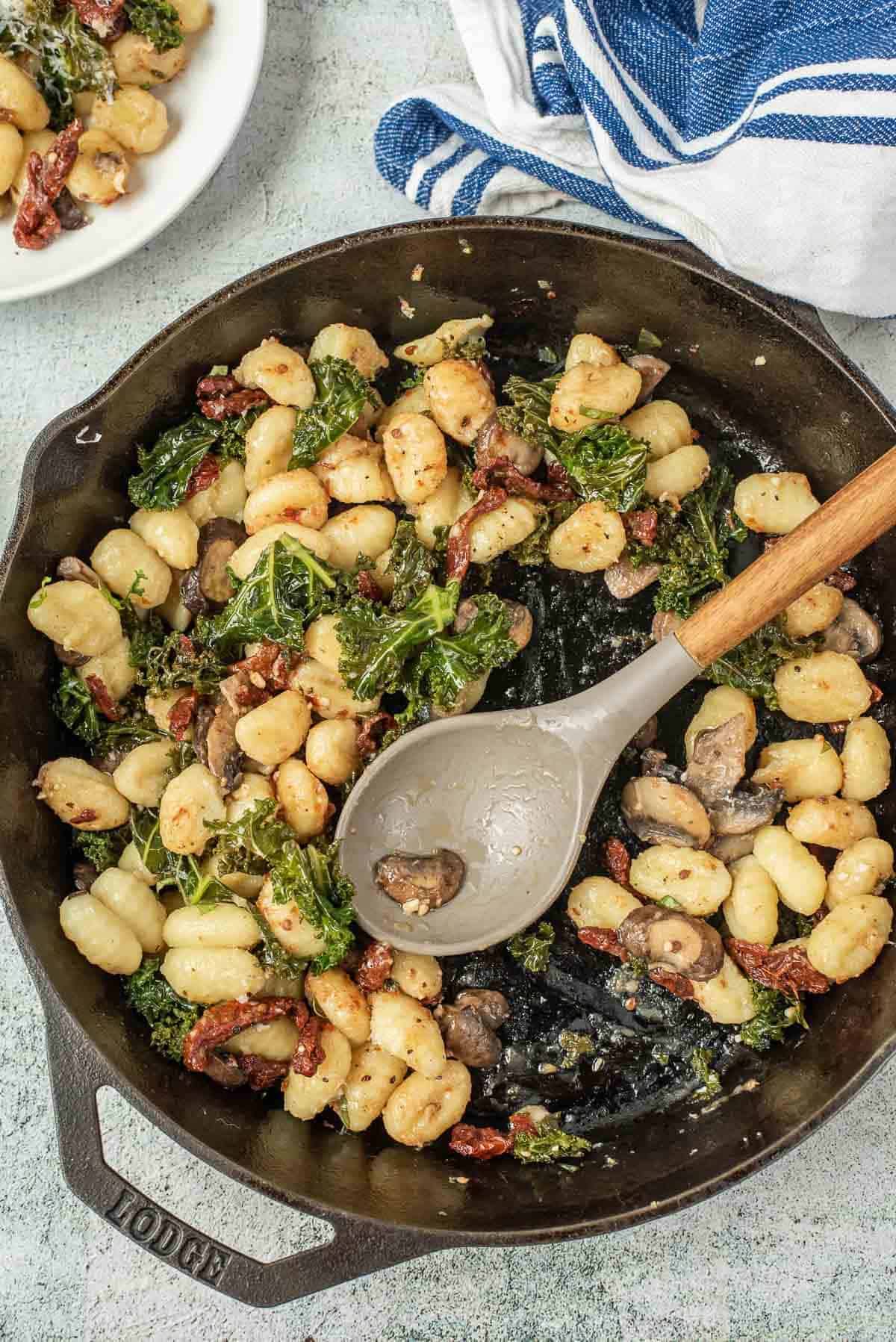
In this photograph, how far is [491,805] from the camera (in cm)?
285

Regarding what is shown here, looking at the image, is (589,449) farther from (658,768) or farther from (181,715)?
(181,715)

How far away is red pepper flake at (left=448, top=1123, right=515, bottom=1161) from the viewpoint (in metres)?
2.87

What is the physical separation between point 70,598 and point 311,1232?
5.77 feet

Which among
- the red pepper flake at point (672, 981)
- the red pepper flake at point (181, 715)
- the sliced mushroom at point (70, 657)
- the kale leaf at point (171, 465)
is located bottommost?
the red pepper flake at point (672, 981)

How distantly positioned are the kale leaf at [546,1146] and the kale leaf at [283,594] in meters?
1.38

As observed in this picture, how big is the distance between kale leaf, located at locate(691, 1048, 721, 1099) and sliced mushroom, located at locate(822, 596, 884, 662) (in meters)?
1.11

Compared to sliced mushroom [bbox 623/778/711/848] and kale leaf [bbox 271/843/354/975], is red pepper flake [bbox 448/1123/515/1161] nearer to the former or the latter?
kale leaf [bbox 271/843/354/975]

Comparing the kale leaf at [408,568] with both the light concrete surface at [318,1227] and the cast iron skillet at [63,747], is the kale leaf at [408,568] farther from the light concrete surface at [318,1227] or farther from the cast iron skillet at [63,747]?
the light concrete surface at [318,1227]

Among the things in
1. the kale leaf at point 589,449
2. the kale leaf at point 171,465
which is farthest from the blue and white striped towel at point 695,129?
the kale leaf at point 171,465

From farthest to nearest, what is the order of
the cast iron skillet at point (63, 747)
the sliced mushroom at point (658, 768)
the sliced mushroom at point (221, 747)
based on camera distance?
the sliced mushroom at point (658, 768), the sliced mushroom at point (221, 747), the cast iron skillet at point (63, 747)

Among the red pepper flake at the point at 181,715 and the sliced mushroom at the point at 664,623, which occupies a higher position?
Result: the red pepper flake at the point at 181,715

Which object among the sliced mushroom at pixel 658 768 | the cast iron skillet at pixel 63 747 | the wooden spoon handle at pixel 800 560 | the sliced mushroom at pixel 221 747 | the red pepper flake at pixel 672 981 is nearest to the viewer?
the wooden spoon handle at pixel 800 560

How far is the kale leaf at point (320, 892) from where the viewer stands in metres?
2.65

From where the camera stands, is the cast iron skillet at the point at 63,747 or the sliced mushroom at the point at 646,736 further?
the sliced mushroom at the point at 646,736
